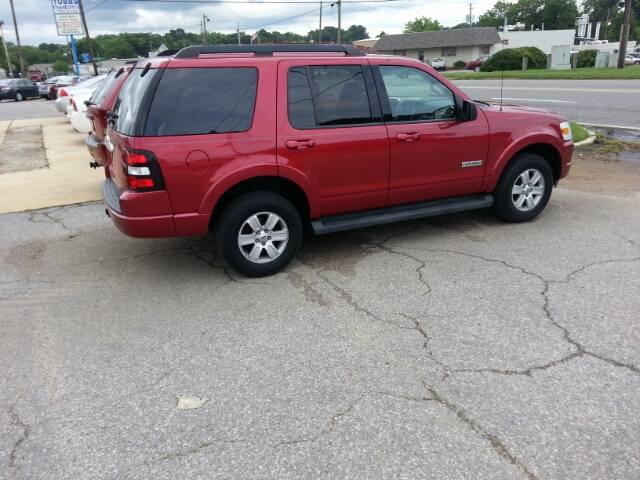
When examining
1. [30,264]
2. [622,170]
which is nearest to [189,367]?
[30,264]

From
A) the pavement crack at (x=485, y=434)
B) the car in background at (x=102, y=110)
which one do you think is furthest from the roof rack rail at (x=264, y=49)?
the pavement crack at (x=485, y=434)

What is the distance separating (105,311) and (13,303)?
0.92 metres

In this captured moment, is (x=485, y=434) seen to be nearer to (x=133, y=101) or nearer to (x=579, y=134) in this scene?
(x=133, y=101)

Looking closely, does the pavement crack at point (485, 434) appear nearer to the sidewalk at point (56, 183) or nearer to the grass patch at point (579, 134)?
the sidewalk at point (56, 183)

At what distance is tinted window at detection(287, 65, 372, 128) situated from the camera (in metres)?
4.77

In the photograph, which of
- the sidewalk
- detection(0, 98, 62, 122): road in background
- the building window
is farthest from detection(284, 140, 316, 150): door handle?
the building window

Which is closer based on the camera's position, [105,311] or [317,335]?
[317,335]

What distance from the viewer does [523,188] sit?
6027 mm

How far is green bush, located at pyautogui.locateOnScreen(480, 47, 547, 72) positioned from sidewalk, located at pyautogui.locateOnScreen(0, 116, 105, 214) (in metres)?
36.0

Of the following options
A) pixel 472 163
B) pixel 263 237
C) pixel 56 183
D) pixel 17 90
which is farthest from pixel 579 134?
pixel 17 90

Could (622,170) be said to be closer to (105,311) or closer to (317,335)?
(317,335)

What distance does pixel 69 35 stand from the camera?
4012 cm

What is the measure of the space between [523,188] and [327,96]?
261 centimetres

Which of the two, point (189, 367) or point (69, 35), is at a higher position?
point (69, 35)
